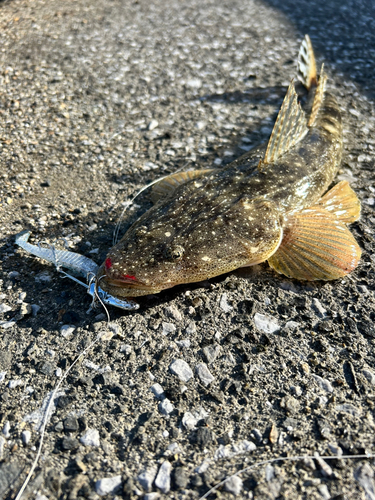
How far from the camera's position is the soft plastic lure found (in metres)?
3.29

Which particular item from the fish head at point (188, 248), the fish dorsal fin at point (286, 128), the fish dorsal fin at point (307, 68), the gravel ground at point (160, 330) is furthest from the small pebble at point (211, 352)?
the fish dorsal fin at point (307, 68)

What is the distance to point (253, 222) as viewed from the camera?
3.59 m

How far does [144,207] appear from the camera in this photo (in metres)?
4.31

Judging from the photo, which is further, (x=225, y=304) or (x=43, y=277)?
(x=43, y=277)

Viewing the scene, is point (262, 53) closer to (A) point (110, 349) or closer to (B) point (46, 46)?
(B) point (46, 46)

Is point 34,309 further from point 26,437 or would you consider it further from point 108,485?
point 108,485

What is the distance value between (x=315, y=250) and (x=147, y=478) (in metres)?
2.14

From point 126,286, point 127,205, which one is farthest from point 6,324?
point 127,205

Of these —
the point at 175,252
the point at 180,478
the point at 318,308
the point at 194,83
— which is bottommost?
the point at 180,478

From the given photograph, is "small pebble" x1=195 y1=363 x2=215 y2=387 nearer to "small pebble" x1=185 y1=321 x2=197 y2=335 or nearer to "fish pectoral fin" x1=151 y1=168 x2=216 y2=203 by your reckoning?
"small pebble" x1=185 y1=321 x2=197 y2=335

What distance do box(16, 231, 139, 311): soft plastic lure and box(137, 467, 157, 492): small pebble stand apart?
1.10 meters

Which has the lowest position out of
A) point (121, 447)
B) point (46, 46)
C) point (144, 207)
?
point (121, 447)

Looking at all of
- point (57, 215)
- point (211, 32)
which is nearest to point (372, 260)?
point (57, 215)

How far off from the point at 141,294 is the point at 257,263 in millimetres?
1005
